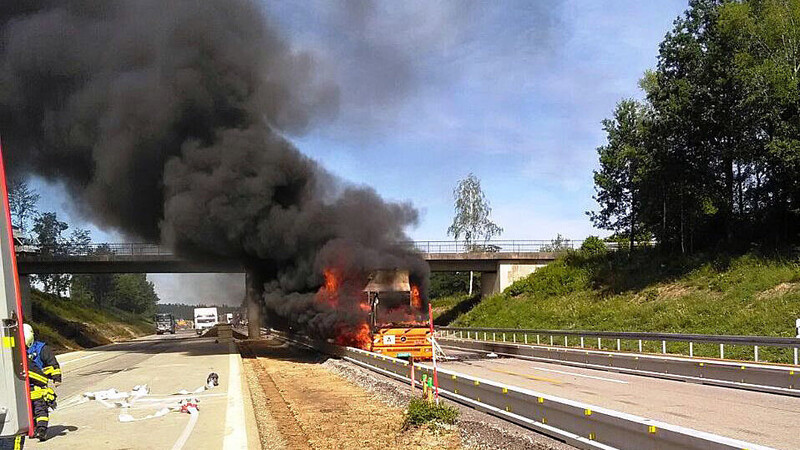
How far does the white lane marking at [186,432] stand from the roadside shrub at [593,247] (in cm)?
3900

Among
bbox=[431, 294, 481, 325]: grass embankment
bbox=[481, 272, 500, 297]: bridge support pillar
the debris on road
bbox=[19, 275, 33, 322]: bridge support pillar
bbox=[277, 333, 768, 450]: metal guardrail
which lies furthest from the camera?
bbox=[431, 294, 481, 325]: grass embankment

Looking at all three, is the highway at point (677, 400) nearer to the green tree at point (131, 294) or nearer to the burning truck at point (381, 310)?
the burning truck at point (381, 310)

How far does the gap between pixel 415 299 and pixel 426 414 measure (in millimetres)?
13011

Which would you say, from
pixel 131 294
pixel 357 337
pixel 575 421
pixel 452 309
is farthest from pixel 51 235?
pixel 575 421

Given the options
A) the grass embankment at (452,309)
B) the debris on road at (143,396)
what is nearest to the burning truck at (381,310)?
the debris on road at (143,396)

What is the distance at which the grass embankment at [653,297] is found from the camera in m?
27.1

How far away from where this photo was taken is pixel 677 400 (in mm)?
12555

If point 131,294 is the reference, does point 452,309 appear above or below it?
below

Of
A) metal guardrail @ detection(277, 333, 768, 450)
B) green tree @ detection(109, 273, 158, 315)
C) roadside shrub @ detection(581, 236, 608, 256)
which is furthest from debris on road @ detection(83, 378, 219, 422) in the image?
green tree @ detection(109, 273, 158, 315)

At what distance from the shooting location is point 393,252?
2603 cm

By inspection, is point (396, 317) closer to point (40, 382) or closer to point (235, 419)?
point (235, 419)

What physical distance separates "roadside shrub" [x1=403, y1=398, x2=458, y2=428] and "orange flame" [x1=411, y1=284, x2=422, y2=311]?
12.3 metres

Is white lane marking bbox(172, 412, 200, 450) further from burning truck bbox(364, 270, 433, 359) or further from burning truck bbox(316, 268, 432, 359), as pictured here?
burning truck bbox(316, 268, 432, 359)

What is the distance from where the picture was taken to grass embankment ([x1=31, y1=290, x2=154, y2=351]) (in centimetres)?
4978
